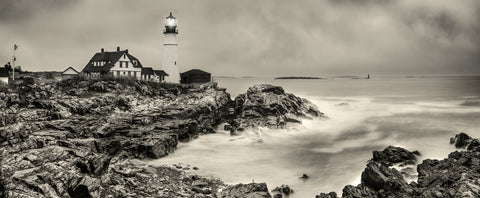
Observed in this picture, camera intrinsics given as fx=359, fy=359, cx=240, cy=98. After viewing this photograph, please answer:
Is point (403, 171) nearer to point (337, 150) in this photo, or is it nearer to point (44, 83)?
point (337, 150)

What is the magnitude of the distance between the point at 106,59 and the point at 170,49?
725 cm

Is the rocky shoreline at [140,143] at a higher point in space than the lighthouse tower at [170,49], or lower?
lower

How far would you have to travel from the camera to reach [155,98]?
3238 centimetres

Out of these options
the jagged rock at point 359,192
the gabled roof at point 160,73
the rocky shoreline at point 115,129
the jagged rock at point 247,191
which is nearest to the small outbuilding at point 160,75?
the gabled roof at point 160,73

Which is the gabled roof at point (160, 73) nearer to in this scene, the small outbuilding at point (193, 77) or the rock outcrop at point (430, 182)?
the small outbuilding at point (193, 77)

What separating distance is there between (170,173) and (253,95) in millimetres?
17721

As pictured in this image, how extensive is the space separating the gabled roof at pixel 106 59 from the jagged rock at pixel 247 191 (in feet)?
93.4

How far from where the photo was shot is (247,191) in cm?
1499

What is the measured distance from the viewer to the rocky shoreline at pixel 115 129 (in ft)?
45.3

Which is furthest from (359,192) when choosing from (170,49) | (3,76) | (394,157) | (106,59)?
(3,76)

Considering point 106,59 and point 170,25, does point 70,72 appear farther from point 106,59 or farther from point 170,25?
point 170,25

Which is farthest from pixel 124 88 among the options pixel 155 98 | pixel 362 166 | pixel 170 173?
pixel 362 166

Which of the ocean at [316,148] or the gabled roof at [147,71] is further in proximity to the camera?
the gabled roof at [147,71]

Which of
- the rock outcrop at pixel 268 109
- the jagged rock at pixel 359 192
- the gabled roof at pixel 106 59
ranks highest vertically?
the gabled roof at pixel 106 59
